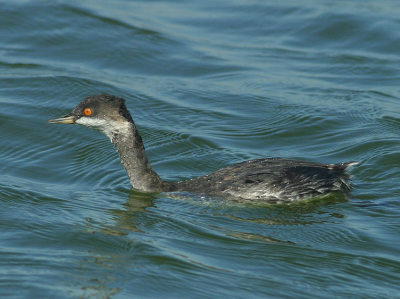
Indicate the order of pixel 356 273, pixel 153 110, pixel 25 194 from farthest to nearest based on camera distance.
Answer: pixel 153 110 < pixel 25 194 < pixel 356 273

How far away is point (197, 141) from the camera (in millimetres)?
11367

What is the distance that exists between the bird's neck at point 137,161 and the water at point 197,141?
0.22 metres

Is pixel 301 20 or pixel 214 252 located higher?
pixel 301 20

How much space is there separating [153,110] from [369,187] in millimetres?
4526

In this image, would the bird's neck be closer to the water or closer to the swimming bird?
the swimming bird

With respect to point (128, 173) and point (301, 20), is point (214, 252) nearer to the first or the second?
point (128, 173)

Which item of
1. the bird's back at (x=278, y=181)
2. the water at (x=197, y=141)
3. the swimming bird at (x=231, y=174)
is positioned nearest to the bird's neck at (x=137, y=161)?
the swimming bird at (x=231, y=174)

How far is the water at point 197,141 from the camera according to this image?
280 inches

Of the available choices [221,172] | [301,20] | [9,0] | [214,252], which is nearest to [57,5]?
[9,0]

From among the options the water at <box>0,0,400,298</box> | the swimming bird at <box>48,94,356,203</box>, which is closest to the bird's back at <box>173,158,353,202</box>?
the swimming bird at <box>48,94,356,203</box>

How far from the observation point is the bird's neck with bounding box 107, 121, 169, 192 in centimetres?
→ 948

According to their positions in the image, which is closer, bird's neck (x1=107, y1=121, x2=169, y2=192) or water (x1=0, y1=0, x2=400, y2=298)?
water (x1=0, y1=0, x2=400, y2=298)

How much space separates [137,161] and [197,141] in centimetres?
200

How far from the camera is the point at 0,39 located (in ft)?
52.8
